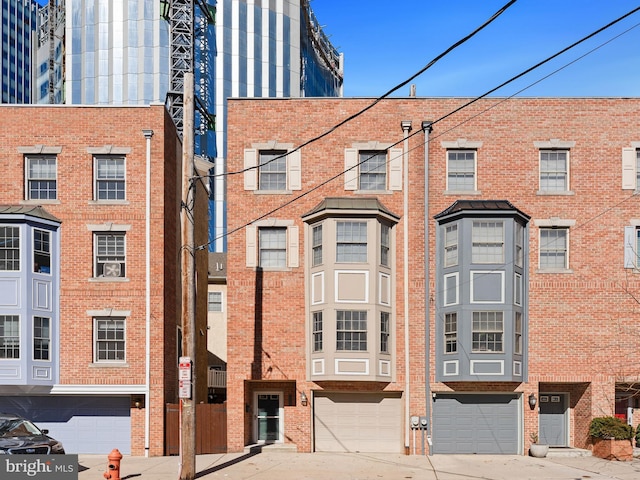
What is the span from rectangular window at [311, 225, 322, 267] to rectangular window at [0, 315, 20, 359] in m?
9.75

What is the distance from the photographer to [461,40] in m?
12.0

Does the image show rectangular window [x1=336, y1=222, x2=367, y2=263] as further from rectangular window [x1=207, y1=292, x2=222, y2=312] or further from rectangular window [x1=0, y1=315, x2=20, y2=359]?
rectangular window [x1=207, y1=292, x2=222, y2=312]

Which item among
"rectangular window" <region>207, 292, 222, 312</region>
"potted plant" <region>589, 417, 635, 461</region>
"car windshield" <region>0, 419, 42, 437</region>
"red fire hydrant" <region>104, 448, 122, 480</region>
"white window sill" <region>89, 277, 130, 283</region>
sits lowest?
"potted plant" <region>589, 417, 635, 461</region>

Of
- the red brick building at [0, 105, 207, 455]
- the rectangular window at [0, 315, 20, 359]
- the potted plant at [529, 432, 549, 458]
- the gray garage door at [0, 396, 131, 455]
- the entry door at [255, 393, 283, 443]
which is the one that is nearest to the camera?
the rectangular window at [0, 315, 20, 359]

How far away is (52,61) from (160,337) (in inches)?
3513

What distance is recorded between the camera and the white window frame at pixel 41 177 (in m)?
24.3

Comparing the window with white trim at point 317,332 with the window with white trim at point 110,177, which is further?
the window with white trim at point 110,177

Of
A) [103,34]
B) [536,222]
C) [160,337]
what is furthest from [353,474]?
[103,34]

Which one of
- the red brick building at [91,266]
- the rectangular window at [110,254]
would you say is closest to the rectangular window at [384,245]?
the red brick building at [91,266]

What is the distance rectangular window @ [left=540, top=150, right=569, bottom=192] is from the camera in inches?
960

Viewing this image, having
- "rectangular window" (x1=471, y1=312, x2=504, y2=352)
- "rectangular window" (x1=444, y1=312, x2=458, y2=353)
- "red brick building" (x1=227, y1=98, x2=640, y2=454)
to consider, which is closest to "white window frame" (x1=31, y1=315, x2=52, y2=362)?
"red brick building" (x1=227, y1=98, x2=640, y2=454)

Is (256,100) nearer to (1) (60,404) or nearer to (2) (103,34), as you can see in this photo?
(1) (60,404)

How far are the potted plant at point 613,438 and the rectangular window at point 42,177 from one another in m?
19.4

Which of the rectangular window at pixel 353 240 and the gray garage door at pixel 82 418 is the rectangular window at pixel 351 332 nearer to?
the rectangular window at pixel 353 240
